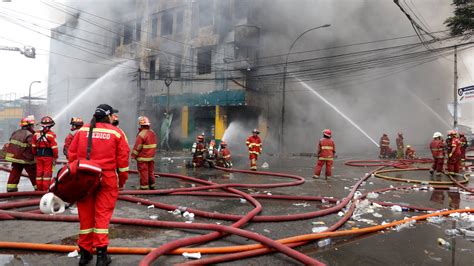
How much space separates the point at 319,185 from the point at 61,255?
591cm

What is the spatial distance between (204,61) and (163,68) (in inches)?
157

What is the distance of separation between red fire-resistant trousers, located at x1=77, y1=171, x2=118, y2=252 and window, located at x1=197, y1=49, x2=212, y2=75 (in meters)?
21.1

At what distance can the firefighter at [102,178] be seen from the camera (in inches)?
104

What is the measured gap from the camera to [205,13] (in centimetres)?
2370

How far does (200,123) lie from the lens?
76.7 feet

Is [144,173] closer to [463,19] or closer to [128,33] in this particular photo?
[463,19]

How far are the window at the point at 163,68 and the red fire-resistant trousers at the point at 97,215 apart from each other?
77.1 feet

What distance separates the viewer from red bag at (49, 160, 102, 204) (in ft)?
8.18

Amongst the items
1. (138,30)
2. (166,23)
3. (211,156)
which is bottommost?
(211,156)

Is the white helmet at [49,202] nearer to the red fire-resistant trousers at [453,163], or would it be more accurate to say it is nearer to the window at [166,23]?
the red fire-resistant trousers at [453,163]

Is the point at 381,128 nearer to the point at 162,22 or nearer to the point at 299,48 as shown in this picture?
the point at 299,48


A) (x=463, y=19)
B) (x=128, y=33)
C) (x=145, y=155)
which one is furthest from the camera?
(x=128, y=33)

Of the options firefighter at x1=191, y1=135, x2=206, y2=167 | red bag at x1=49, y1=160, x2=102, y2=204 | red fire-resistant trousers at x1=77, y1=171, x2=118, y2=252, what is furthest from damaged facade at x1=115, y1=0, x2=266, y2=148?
red bag at x1=49, y1=160, x2=102, y2=204

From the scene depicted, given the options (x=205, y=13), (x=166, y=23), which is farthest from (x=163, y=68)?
(x=205, y=13)
